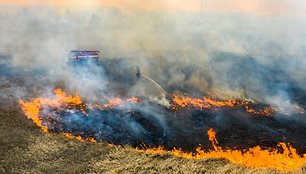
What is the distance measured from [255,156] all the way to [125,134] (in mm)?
6875

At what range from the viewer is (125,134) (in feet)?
60.4

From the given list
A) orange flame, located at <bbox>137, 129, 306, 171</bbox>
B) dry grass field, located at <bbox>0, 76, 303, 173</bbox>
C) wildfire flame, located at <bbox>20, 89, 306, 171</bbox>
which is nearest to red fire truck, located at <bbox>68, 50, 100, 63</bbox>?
wildfire flame, located at <bbox>20, 89, 306, 171</bbox>

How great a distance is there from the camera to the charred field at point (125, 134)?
51.6 feet

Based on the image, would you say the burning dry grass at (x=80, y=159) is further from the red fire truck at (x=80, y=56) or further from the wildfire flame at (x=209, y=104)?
the red fire truck at (x=80, y=56)

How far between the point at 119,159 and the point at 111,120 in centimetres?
394

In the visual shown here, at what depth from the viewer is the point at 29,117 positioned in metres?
19.2

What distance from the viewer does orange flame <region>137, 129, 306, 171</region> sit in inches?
Answer: 651

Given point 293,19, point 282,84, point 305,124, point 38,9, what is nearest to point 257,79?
point 282,84

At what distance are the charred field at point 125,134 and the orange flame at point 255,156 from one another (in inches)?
12.2

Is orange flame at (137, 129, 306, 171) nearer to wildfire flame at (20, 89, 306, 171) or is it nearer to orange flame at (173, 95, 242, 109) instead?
wildfire flame at (20, 89, 306, 171)

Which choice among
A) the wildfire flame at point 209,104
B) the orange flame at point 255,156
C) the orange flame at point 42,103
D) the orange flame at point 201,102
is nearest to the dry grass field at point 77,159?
the orange flame at point 255,156

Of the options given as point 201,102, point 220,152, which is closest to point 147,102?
point 201,102

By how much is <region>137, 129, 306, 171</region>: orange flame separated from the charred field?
0.31 m

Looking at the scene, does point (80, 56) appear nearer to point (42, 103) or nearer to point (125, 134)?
point (42, 103)
